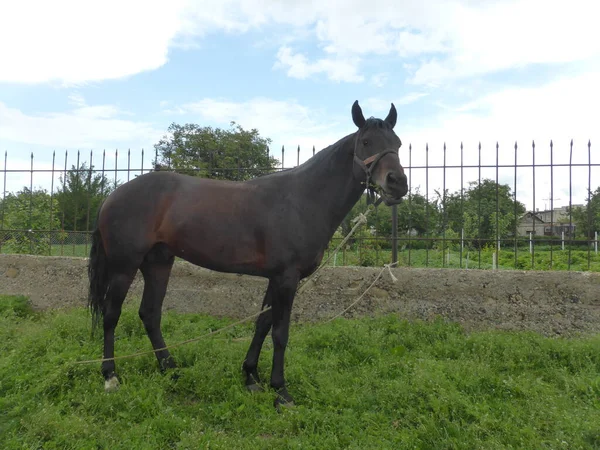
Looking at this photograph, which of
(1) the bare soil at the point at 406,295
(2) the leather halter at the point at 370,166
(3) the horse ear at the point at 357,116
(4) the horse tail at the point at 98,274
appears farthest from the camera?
(1) the bare soil at the point at 406,295

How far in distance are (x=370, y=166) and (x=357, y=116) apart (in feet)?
1.58

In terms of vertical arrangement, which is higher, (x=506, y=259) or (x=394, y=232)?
(x=394, y=232)

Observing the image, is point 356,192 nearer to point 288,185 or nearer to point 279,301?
point 288,185

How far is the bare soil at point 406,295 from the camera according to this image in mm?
4465

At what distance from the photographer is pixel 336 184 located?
321 centimetres

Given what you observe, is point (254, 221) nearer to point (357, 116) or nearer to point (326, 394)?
point (357, 116)

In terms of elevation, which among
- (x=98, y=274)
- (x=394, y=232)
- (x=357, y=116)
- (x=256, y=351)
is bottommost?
Answer: (x=256, y=351)

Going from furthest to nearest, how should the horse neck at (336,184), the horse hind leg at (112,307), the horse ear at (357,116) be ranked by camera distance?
the horse hind leg at (112,307), the horse neck at (336,184), the horse ear at (357,116)

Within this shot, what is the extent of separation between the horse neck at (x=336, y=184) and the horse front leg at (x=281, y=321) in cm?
64

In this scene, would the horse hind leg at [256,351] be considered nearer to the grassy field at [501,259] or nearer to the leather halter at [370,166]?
the leather halter at [370,166]

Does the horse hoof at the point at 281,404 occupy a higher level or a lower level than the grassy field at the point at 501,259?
lower

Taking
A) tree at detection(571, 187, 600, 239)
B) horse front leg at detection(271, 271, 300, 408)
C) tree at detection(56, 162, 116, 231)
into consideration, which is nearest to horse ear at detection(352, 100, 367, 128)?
horse front leg at detection(271, 271, 300, 408)

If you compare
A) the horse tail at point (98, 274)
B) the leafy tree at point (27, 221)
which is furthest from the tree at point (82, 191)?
the horse tail at point (98, 274)

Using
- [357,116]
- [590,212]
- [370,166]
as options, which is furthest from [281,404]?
[590,212]
